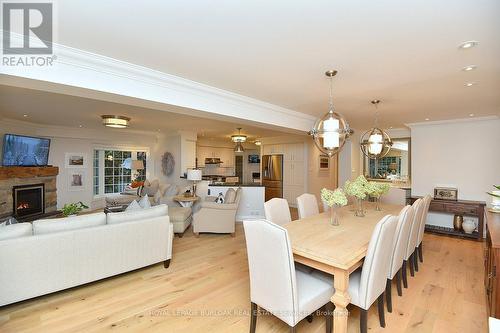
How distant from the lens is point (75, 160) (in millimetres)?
6922

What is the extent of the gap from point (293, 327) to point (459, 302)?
81.2 inches

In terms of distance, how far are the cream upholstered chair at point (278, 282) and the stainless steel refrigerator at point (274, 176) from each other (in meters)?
6.38

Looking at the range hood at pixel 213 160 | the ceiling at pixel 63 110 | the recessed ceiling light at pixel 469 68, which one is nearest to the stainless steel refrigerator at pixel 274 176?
the range hood at pixel 213 160

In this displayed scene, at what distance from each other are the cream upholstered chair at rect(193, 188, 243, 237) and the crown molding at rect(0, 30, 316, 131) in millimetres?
1810

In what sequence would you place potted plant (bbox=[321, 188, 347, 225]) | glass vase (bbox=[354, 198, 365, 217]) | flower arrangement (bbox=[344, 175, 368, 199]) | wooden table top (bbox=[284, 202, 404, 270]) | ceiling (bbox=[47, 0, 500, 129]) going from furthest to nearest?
glass vase (bbox=[354, 198, 365, 217]), flower arrangement (bbox=[344, 175, 368, 199]), potted plant (bbox=[321, 188, 347, 225]), wooden table top (bbox=[284, 202, 404, 270]), ceiling (bbox=[47, 0, 500, 129])

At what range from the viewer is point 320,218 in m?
2.95

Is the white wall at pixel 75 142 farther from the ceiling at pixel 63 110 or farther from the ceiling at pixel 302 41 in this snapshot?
the ceiling at pixel 302 41

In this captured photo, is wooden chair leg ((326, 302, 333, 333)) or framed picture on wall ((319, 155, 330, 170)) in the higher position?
framed picture on wall ((319, 155, 330, 170))

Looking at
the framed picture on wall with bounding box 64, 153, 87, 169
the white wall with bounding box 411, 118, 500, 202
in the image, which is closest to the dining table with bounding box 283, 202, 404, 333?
the white wall with bounding box 411, 118, 500, 202

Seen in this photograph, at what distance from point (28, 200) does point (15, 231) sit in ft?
13.8

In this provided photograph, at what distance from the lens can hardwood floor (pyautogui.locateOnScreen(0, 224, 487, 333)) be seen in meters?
2.13

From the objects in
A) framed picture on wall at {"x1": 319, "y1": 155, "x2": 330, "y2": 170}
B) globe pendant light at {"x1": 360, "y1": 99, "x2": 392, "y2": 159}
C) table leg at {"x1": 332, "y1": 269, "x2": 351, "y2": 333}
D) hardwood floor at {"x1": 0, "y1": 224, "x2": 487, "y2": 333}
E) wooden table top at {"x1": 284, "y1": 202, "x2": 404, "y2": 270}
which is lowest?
hardwood floor at {"x1": 0, "y1": 224, "x2": 487, "y2": 333}

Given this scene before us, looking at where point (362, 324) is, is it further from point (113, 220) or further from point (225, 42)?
point (113, 220)

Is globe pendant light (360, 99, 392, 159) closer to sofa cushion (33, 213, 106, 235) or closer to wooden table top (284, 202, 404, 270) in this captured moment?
wooden table top (284, 202, 404, 270)
